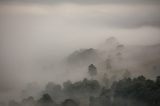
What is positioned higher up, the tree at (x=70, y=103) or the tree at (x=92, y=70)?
the tree at (x=92, y=70)

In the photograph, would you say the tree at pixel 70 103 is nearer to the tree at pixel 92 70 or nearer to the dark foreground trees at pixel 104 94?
the dark foreground trees at pixel 104 94

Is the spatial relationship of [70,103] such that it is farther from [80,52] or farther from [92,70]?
[80,52]

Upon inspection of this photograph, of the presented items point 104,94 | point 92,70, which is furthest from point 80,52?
point 104,94

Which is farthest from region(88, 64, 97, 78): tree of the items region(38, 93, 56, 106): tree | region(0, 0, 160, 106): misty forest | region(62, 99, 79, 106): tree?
region(38, 93, 56, 106): tree

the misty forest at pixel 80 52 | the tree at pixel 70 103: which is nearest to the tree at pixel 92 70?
the misty forest at pixel 80 52

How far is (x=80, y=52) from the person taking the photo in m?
3.36

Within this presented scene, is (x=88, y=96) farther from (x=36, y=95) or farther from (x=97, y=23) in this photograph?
(x=97, y=23)

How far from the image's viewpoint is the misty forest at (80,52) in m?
3.32

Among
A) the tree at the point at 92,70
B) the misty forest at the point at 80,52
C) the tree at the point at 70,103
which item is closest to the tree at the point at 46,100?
the misty forest at the point at 80,52

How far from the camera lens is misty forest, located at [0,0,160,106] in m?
3.32

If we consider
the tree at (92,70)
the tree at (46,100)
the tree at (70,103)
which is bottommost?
the tree at (70,103)

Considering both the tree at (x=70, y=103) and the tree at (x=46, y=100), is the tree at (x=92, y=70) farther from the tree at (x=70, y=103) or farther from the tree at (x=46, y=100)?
the tree at (x=46, y=100)

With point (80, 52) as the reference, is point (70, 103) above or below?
below

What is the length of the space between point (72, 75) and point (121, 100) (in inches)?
22.0
